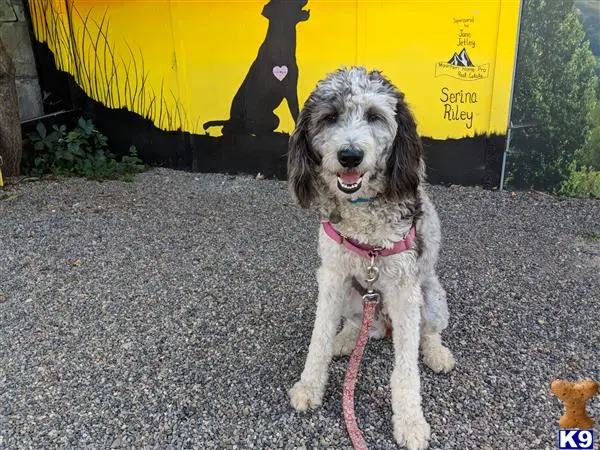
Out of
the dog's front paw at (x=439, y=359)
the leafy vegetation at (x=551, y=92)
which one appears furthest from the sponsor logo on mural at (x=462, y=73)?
the dog's front paw at (x=439, y=359)

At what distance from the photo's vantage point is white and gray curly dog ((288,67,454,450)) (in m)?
2.49

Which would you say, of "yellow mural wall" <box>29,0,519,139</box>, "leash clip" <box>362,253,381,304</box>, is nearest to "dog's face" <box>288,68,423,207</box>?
"leash clip" <box>362,253,381,304</box>

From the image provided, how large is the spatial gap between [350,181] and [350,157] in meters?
0.14

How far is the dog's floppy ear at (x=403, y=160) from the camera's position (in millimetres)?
2582

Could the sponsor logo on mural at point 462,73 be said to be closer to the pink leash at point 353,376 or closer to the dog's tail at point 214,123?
the dog's tail at point 214,123

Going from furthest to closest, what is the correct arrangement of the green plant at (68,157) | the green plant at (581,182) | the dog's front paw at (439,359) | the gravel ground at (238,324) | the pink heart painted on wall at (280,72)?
1. the green plant at (68,157)
2. the pink heart painted on wall at (280,72)
3. the green plant at (581,182)
4. the dog's front paw at (439,359)
5. the gravel ground at (238,324)

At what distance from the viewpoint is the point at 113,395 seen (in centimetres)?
305

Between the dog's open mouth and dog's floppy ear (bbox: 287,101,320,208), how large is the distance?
23 cm

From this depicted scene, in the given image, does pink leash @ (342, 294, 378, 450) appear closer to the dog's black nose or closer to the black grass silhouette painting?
the dog's black nose

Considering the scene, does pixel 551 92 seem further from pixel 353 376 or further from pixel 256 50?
pixel 353 376

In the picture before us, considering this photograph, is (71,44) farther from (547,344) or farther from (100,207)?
(547,344)

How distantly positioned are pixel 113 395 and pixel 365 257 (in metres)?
1.73

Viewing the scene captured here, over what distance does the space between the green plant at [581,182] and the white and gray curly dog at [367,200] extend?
13.1 feet

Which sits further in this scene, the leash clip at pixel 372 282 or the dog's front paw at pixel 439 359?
the dog's front paw at pixel 439 359
